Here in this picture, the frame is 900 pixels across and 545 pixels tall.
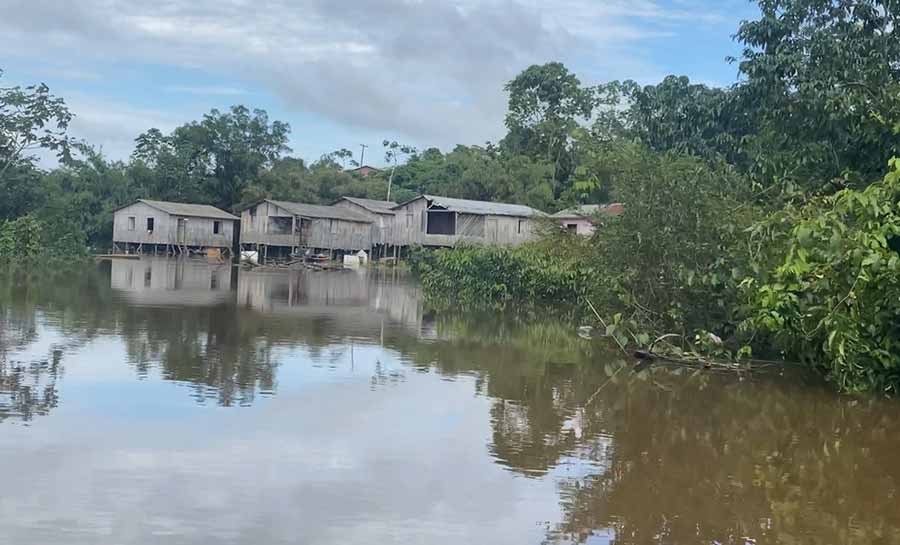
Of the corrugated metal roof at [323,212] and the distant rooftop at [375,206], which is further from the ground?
the distant rooftop at [375,206]

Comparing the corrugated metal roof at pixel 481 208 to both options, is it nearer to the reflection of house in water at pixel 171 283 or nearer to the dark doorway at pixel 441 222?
the dark doorway at pixel 441 222

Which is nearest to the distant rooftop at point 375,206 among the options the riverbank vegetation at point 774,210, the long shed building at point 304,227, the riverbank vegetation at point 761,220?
the long shed building at point 304,227

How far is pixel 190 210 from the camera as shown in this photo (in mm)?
48875

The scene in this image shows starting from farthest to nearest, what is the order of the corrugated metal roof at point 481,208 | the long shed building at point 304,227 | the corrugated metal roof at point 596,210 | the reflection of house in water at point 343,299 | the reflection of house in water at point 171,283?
the long shed building at point 304,227, the corrugated metal roof at point 481,208, the reflection of house in water at point 171,283, the reflection of house in water at point 343,299, the corrugated metal roof at point 596,210

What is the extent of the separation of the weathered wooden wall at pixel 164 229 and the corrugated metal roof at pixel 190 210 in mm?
257

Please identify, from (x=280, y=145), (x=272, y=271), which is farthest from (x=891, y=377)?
(x=280, y=145)

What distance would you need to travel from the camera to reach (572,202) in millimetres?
44594

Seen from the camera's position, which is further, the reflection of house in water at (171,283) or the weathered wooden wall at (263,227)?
the weathered wooden wall at (263,227)

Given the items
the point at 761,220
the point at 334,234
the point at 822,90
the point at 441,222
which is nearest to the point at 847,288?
the point at 761,220

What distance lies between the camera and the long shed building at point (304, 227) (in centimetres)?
4691

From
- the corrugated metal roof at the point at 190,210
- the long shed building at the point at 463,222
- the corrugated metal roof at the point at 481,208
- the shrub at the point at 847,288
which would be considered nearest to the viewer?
the shrub at the point at 847,288

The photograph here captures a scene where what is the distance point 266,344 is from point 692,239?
6.75 metres

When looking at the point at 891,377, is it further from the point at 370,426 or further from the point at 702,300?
the point at 370,426

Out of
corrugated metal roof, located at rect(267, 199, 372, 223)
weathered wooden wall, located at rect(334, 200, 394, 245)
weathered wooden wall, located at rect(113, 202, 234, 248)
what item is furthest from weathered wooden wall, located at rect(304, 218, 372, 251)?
weathered wooden wall, located at rect(113, 202, 234, 248)
